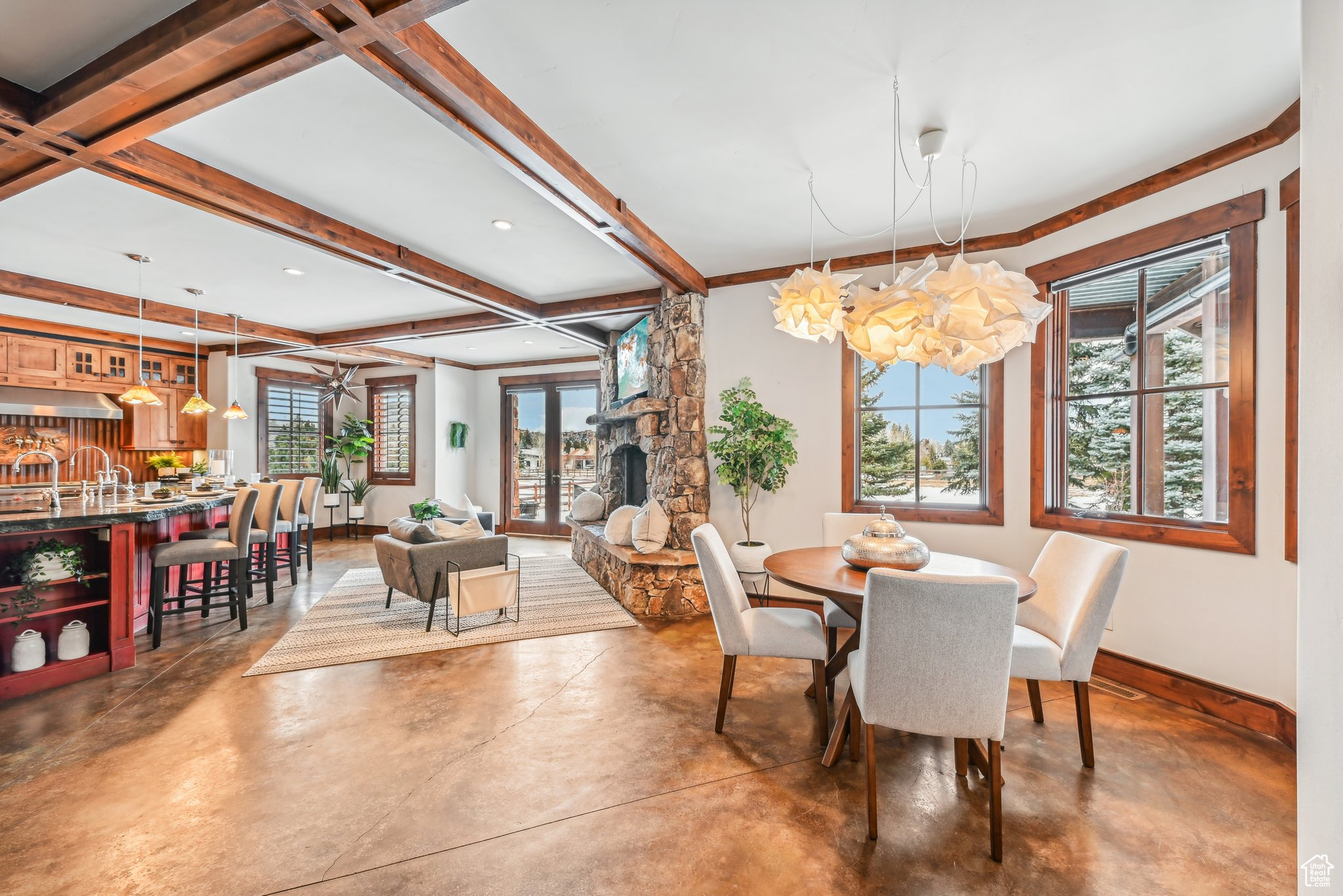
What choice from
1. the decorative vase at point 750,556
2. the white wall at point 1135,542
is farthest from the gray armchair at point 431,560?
the white wall at point 1135,542

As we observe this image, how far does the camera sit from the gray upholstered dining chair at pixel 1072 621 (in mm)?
2184

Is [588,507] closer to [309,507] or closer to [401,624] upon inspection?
[401,624]

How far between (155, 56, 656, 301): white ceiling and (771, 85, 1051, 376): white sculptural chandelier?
171 centimetres

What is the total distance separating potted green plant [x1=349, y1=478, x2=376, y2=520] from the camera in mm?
7836

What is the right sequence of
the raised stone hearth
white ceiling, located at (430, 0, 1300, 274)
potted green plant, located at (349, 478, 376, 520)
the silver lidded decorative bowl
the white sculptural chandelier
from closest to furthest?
white ceiling, located at (430, 0, 1300, 274), the white sculptural chandelier, the silver lidded decorative bowl, the raised stone hearth, potted green plant, located at (349, 478, 376, 520)

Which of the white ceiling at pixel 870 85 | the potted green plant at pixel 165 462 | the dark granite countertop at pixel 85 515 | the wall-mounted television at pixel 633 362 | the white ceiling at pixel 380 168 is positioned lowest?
the dark granite countertop at pixel 85 515

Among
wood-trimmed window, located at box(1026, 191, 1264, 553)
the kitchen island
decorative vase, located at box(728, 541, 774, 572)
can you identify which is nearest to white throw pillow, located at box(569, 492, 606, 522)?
decorative vase, located at box(728, 541, 774, 572)

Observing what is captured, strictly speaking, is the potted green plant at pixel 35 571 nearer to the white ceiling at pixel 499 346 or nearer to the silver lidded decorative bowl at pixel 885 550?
the white ceiling at pixel 499 346

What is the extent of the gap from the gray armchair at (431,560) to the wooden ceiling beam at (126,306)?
325 centimetres

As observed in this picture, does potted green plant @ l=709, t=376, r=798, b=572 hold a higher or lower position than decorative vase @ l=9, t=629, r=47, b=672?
higher

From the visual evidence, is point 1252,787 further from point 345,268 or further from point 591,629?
point 345,268

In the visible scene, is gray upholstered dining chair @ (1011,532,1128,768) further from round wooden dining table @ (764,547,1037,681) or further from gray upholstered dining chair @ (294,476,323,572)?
gray upholstered dining chair @ (294,476,323,572)
